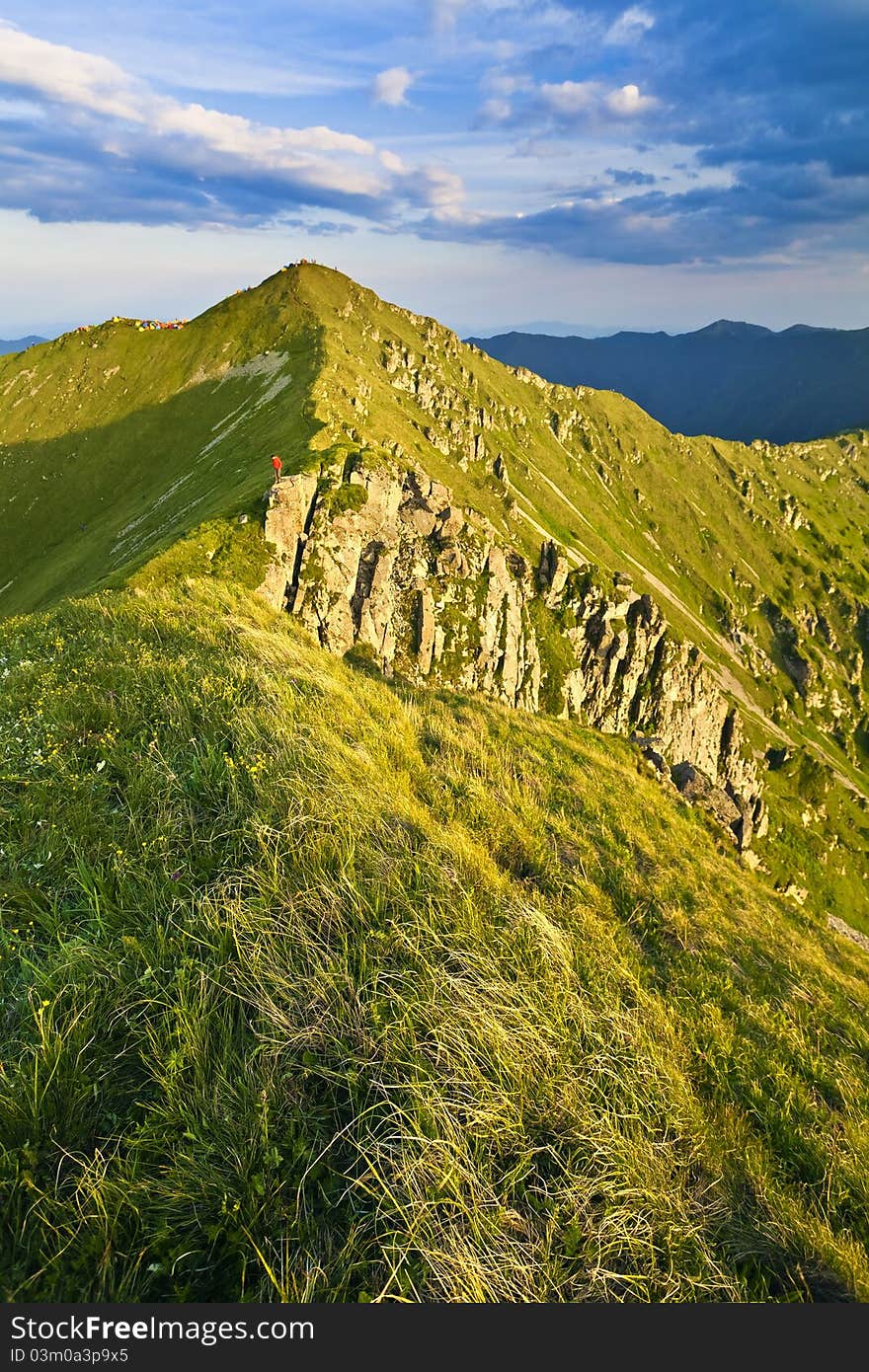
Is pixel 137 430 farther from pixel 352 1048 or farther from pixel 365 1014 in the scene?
pixel 352 1048

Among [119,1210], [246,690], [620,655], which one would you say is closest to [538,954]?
[119,1210]

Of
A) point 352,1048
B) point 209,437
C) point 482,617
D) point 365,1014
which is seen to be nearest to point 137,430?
point 209,437

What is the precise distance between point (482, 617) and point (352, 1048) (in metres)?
90.1

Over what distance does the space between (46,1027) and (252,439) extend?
9750 centimetres

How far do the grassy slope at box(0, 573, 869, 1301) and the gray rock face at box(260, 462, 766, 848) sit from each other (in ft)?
50.8

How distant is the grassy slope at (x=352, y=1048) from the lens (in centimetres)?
408

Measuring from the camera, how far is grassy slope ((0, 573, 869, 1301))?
408 cm

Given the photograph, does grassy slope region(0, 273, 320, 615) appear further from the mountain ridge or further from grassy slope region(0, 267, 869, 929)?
the mountain ridge

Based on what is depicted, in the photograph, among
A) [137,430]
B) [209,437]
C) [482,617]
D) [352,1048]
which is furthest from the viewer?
[137,430]

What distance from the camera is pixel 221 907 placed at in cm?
595

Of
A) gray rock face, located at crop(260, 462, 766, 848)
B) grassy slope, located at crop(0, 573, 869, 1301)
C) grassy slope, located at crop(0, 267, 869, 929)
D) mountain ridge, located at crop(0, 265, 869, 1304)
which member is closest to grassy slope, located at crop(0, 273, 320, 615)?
grassy slope, located at crop(0, 267, 869, 929)

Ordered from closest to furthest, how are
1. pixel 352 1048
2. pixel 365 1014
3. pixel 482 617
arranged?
pixel 352 1048, pixel 365 1014, pixel 482 617

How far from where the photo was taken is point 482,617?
93688mm

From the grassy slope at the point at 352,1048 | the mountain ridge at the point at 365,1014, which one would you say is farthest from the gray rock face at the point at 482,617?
the grassy slope at the point at 352,1048
